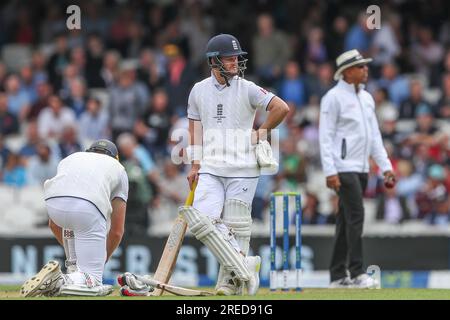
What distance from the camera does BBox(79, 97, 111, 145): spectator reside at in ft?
64.3

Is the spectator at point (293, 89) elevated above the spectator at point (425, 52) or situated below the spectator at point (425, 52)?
below

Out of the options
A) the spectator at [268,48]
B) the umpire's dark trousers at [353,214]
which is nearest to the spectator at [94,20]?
the spectator at [268,48]

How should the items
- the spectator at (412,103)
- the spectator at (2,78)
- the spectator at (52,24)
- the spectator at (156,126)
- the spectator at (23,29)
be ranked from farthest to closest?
1. the spectator at (23,29)
2. the spectator at (52,24)
3. the spectator at (2,78)
4. the spectator at (412,103)
5. the spectator at (156,126)

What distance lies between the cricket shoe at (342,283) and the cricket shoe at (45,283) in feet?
10.2

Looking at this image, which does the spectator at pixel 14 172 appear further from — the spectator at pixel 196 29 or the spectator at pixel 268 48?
the spectator at pixel 268 48

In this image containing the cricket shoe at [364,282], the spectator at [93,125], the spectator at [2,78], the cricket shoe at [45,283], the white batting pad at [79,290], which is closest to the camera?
the cricket shoe at [45,283]

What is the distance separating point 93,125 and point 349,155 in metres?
8.08

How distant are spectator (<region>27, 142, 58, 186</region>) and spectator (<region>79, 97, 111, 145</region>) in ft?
3.88

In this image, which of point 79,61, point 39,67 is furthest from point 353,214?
point 39,67

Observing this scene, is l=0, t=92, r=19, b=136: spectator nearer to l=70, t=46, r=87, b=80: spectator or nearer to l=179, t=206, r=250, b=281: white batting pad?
l=70, t=46, r=87, b=80: spectator

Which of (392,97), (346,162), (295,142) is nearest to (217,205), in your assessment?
(346,162)

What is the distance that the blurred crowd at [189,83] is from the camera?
17.9 metres
